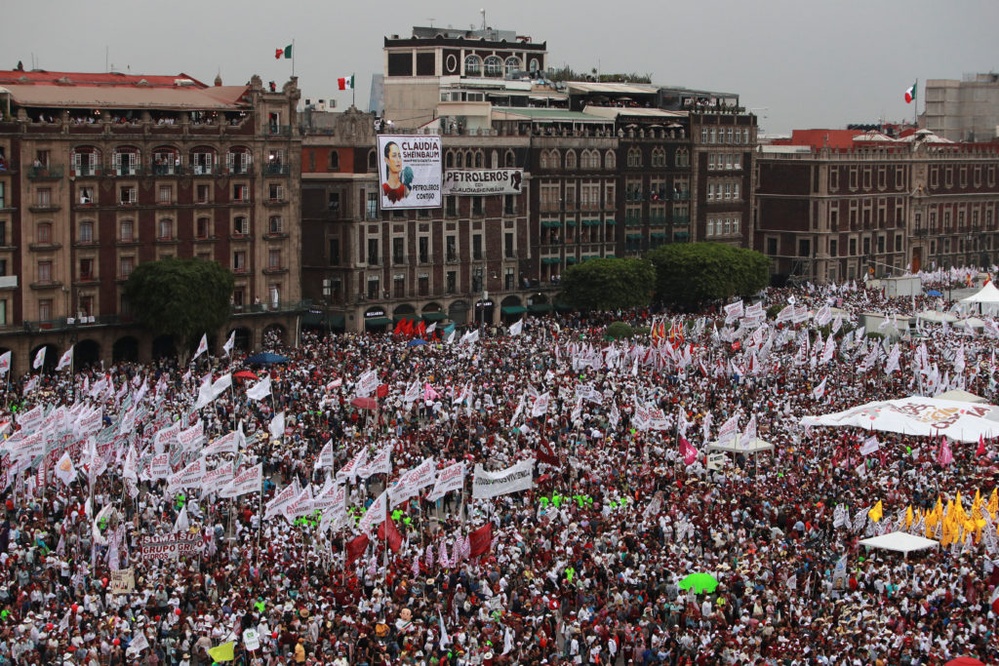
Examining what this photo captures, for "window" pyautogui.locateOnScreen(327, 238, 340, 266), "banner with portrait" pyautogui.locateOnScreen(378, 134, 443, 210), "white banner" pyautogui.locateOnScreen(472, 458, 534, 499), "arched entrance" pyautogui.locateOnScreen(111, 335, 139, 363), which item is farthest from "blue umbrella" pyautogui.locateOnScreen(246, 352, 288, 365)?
"white banner" pyautogui.locateOnScreen(472, 458, 534, 499)

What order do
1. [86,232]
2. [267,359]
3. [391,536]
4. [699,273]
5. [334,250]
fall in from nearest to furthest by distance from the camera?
1. [391,536]
2. [267,359]
3. [86,232]
4. [334,250]
5. [699,273]

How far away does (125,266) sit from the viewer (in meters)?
78.7

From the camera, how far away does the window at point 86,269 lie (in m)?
77.1

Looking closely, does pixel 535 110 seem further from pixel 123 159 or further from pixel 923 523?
pixel 923 523

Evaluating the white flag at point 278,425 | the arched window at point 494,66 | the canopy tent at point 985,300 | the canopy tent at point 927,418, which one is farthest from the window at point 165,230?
the canopy tent at point 985,300

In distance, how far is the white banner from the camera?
4397cm

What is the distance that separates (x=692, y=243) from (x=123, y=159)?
135 ft

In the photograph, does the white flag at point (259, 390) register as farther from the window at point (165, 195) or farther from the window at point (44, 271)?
the window at point (165, 195)

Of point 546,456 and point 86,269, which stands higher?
point 86,269

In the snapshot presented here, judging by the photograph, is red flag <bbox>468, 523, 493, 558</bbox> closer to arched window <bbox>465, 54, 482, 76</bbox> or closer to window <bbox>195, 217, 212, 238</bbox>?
window <bbox>195, 217, 212, 238</bbox>

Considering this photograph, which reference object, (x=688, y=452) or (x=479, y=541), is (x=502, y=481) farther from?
(x=688, y=452)

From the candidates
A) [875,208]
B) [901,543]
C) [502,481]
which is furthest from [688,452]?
[875,208]

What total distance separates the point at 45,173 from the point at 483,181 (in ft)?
96.5

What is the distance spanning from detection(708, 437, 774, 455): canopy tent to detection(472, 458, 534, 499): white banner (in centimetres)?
904
